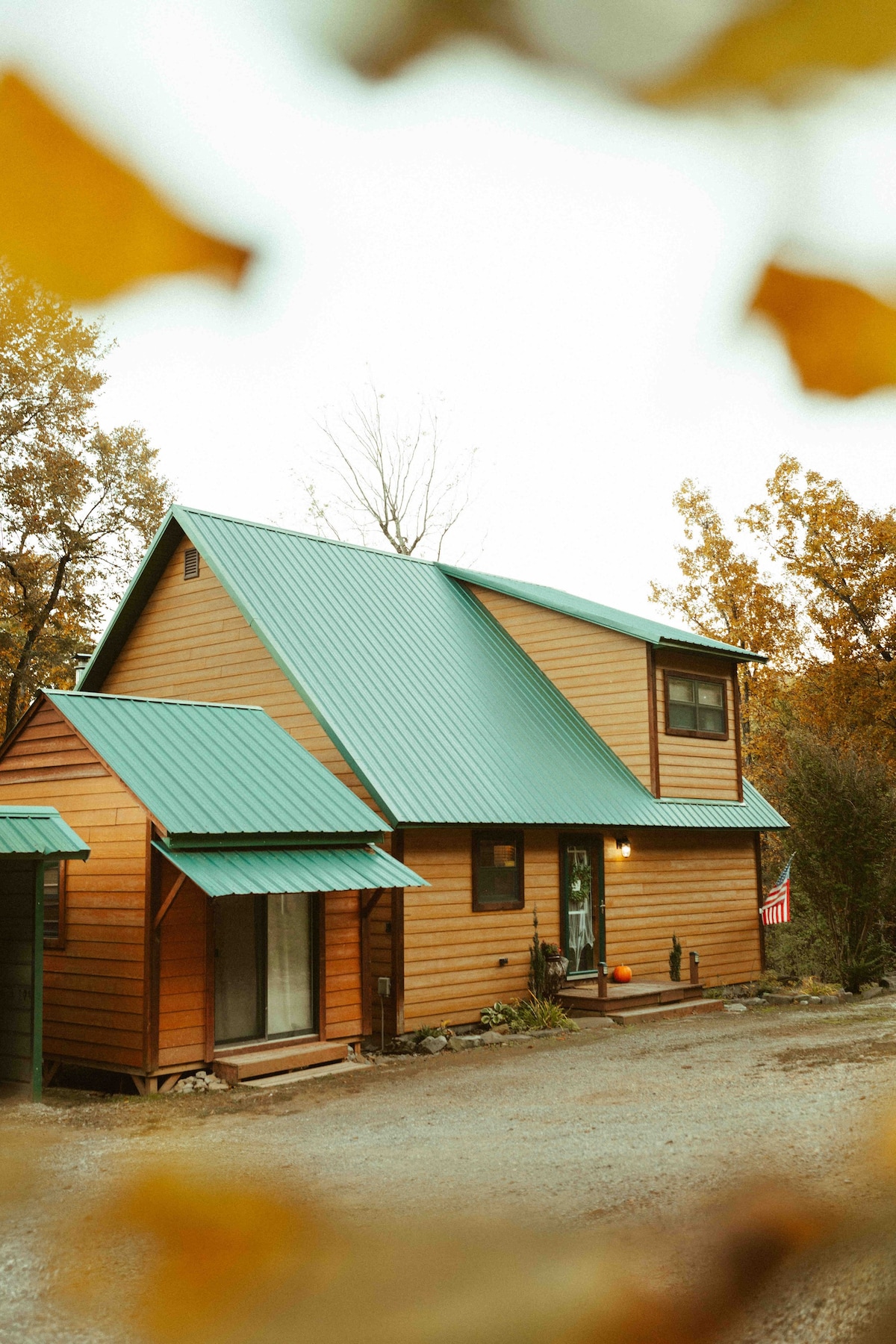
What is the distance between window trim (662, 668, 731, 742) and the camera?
17516 millimetres

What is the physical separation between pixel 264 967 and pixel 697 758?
28.4 ft

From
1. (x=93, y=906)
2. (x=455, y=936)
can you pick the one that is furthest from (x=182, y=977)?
(x=455, y=936)

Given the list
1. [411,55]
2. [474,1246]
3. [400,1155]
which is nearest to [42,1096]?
[400,1155]

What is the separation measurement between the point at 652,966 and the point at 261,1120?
29.7ft

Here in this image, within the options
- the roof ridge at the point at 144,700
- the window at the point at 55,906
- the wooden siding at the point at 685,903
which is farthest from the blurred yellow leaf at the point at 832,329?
the wooden siding at the point at 685,903

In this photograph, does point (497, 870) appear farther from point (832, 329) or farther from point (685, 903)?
point (832, 329)

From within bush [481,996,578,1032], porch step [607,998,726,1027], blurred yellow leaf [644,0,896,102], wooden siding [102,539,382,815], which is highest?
wooden siding [102,539,382,815]

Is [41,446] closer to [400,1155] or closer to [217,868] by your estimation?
[217,868]

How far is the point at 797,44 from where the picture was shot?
2.88 ft

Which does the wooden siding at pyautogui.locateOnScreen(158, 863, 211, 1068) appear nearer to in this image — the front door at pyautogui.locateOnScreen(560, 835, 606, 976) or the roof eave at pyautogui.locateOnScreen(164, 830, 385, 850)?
the roof eave at pyautogui.locateOnScreen(164, 830, 385, 850)

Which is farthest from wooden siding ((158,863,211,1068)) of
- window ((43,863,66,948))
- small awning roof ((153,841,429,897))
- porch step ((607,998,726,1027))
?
porch step ((607,998,726,1027))

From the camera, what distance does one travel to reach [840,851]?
18375mm

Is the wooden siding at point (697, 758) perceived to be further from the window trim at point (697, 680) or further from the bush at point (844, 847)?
the bush at point (844, 847)

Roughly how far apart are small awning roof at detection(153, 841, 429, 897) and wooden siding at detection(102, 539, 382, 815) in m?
1.32
